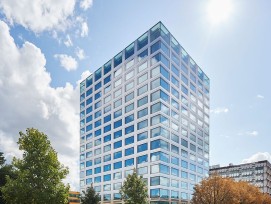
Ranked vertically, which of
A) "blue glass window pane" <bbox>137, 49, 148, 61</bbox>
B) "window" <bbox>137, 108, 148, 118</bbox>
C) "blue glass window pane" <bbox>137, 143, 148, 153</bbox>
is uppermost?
"blue glass window pane" <bbox>137, 49, 148, 61</bbox>

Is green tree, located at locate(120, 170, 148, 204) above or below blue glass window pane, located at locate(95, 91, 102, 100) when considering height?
below

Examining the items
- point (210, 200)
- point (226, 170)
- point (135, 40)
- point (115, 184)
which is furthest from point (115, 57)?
point (226, 170)

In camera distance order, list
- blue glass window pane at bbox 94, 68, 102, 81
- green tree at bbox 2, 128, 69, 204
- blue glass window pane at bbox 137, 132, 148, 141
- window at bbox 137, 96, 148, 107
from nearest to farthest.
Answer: green tree at bbox 2, 128, 69, 204
blue glass window pane at bbox 137, 132, 148, 141
window at bbox 137, 96, 148, 107
blue glass window pane at bbox 94, 68, 102, 81

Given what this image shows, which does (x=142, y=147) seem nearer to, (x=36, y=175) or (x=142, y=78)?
(x=142, y=78)

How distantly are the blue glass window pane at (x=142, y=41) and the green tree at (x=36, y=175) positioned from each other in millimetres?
50914

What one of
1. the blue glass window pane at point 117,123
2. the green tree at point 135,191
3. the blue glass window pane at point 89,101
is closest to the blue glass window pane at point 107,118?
the blue glass window pane at point 117,123

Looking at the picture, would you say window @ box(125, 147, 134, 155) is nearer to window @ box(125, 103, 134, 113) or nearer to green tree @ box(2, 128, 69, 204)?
window @ box(125, 103, 134, 113)

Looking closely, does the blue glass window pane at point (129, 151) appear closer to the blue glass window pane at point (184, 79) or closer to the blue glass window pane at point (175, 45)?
the blue glass window pane at point (184, 79)

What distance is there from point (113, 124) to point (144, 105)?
46.2ft

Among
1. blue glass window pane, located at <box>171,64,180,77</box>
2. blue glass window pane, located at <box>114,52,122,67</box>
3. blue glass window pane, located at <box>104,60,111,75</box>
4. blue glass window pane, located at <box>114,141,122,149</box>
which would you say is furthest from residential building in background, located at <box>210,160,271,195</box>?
blue glass window pane, located at <box>114,52,122,67</box>

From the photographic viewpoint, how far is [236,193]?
4575 centimetres

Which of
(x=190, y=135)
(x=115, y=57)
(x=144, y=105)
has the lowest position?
(x=190, y=135)

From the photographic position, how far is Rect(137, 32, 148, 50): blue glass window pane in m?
68.6

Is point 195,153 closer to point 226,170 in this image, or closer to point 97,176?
point 97,176
